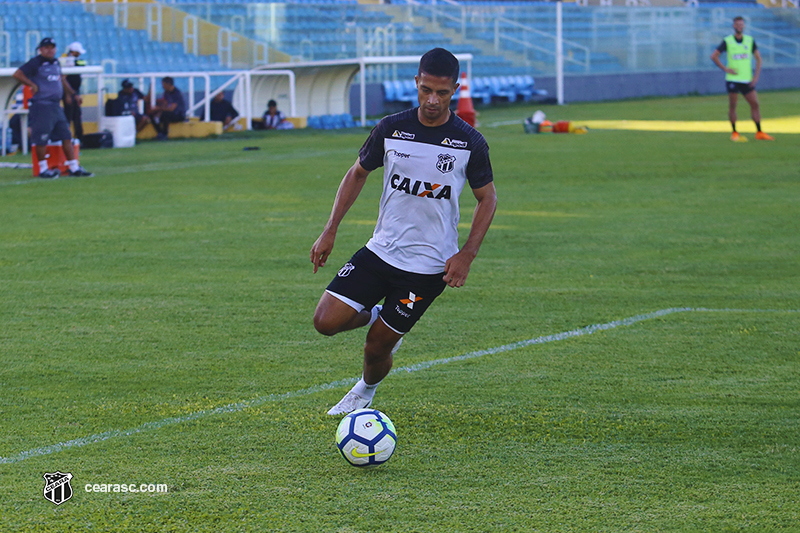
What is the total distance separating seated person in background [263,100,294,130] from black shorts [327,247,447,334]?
70.8 feet

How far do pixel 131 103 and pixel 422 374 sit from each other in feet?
60.2

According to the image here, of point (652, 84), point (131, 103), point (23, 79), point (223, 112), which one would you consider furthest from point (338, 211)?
point (652, 84)

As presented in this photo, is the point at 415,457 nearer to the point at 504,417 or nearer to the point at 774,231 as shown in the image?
the point at 504,417

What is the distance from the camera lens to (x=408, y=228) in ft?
16.9

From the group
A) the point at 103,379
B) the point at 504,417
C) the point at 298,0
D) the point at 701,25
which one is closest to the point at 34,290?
the point at 103,379

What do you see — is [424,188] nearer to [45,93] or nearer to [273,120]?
[45,93]

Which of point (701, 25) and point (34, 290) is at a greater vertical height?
point (701, 25)

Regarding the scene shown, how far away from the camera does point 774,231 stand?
1108cm

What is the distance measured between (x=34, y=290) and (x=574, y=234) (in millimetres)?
5347

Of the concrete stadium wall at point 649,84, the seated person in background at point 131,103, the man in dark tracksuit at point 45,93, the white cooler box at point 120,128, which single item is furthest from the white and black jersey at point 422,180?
the concrete stadium wall at point 649,84

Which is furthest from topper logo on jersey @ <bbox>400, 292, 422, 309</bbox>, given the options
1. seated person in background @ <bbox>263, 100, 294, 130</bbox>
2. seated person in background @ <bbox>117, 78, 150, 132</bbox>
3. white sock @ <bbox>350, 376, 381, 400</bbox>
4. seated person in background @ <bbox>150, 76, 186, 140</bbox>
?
seated person in background @ <bbox>263, 100, 294, 130</bbox>

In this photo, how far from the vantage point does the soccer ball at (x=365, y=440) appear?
4.49 metres

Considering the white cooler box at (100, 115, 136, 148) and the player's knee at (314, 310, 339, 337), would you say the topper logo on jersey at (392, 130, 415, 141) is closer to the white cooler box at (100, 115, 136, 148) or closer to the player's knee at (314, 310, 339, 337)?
the player's knee at (314, 310, 339, 337)

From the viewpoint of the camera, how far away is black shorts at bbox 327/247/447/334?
5.17 meters
